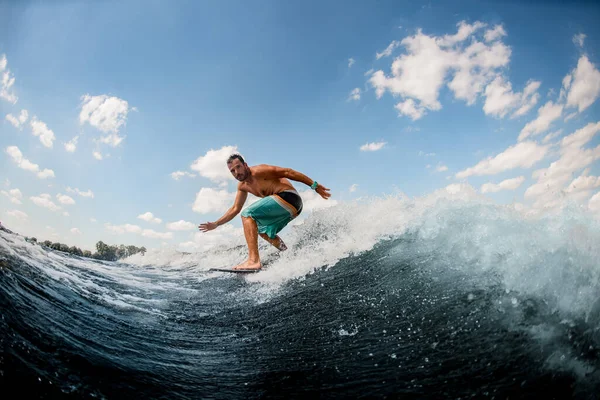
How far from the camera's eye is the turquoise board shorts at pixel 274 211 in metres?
5.47

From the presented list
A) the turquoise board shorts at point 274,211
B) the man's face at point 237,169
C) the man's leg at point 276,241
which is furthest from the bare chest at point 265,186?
the man's leg at point 276,241

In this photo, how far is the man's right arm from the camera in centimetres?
578

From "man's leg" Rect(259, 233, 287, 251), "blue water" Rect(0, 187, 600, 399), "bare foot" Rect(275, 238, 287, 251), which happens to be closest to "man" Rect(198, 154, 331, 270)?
"man's leg" Rect(259, 233, 287, 251)

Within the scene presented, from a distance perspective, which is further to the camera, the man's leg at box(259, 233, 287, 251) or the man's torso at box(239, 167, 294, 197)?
the man's leg at box(259, 233, 287, 251)

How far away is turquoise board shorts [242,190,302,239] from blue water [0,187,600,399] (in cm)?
178

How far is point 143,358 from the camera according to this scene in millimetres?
2172

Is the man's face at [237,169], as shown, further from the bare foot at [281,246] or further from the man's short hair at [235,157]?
the bare foot at [281,246]

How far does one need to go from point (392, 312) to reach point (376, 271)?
1181 millimetres

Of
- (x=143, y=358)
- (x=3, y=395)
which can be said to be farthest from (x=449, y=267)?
(x=3, y=395)

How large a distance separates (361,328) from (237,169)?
3620mm

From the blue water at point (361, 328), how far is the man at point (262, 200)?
5.12 ft

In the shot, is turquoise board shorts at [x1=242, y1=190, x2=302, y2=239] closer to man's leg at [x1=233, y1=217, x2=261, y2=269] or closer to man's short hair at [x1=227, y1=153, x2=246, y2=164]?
man's leg at [x1=233, y1=217, x2=261, y2=269]

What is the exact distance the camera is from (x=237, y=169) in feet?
17.5

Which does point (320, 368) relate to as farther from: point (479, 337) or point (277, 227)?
point (277, 227)
